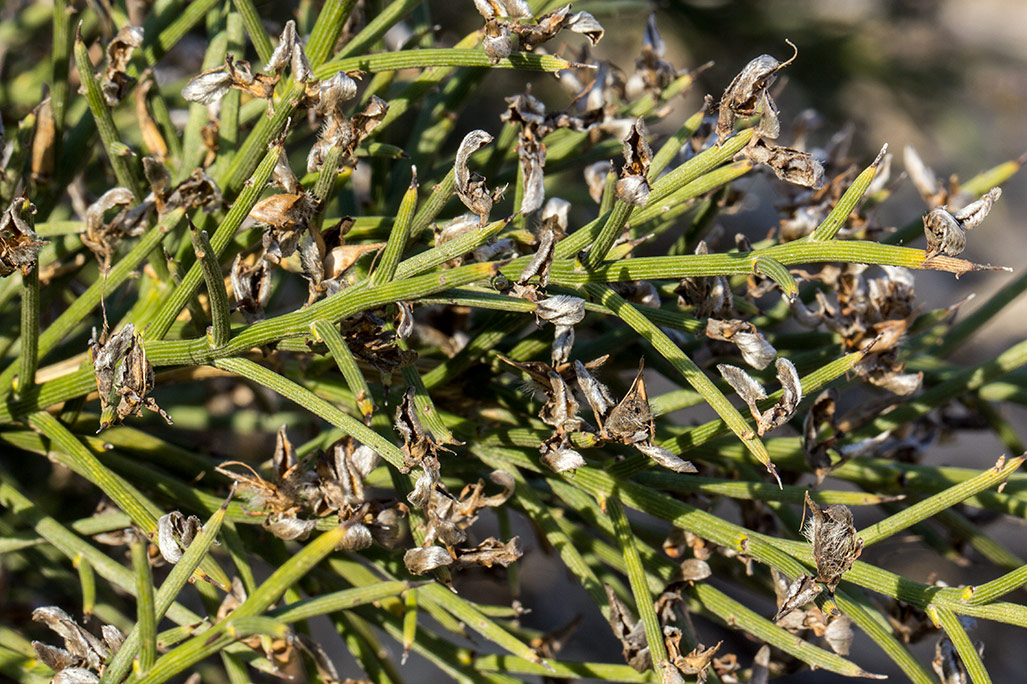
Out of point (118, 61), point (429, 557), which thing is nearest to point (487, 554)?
point (429, 557)

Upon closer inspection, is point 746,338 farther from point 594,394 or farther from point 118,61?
point 118,61

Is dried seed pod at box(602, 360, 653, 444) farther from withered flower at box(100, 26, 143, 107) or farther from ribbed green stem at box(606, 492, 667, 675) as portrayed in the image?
withered flower at box(100, 26, 143, 107)

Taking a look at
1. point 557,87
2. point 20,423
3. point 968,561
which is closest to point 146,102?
point 20,423

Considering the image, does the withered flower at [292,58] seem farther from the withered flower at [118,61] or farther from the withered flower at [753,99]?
the withered flower at [753,99]

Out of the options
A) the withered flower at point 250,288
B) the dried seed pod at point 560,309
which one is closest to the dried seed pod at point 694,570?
the dried seed pod at point 560,309

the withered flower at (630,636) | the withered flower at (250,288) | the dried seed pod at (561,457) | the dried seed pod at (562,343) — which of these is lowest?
the withered flower at (630,636)

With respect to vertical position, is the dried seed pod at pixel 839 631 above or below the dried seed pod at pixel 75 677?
below

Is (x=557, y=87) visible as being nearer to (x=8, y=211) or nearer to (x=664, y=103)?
(x=664, y=103)
